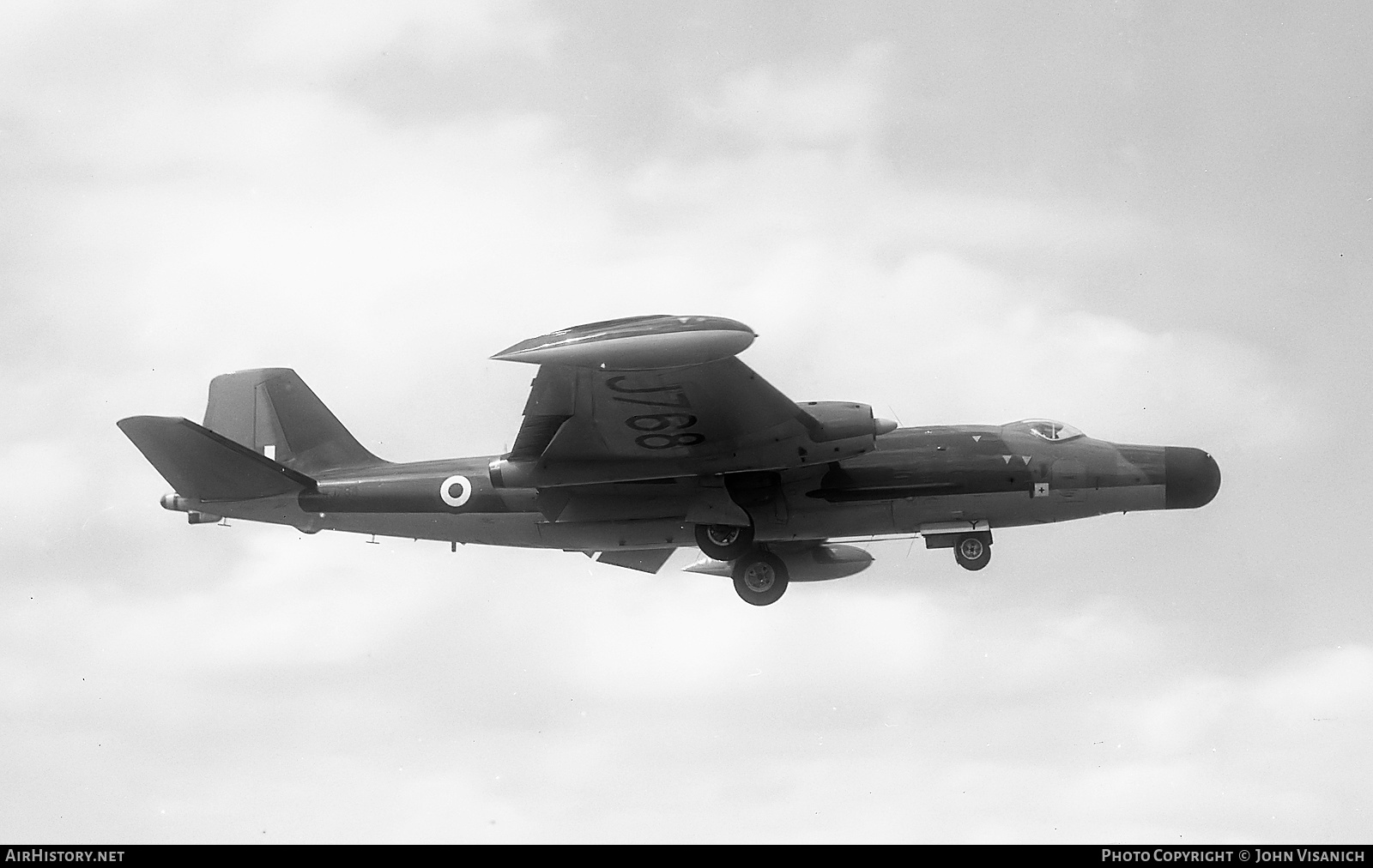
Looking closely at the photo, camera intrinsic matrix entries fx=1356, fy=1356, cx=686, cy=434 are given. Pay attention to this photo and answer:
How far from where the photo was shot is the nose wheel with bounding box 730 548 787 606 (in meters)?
21.5

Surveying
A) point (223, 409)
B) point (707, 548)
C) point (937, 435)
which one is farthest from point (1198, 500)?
point (223, 409)

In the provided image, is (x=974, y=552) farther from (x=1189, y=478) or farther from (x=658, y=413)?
(x=658, y=413)

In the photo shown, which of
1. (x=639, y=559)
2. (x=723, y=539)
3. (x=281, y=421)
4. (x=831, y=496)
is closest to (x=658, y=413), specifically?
(x=723, y=539)

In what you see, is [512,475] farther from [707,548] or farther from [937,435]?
[937,435]

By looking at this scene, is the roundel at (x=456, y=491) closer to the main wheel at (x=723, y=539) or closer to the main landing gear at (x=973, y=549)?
the main wheel at (x=723, y=539)

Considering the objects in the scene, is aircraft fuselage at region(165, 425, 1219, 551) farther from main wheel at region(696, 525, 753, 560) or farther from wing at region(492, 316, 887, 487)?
wing at region(492, 316, 887, 487)

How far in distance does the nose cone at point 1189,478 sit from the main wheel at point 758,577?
5.96m

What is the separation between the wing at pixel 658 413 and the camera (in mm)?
16672

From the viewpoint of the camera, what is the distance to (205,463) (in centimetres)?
2120

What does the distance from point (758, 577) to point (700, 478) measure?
2.13m

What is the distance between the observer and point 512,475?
20.0m

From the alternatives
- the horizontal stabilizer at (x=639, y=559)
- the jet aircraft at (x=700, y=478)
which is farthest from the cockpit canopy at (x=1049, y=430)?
the horizontal stabilizer at (x=639, y=559)

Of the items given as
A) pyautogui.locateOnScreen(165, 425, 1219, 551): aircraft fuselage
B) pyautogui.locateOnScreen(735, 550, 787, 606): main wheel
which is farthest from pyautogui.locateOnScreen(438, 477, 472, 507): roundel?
pyautogui.locateOnScreen(735, 550, 787, 606): main wheel
